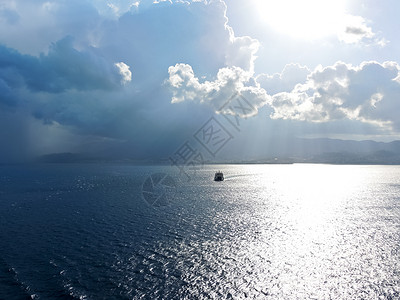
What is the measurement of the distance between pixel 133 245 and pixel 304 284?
1259 inches

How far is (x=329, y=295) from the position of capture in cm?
3416

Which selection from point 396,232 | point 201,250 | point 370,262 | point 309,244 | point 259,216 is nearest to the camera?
point 370,262

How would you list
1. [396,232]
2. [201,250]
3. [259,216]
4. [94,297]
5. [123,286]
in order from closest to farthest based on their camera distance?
[94,297] < [123,286] < [201,250] < [396,232] < [259,216]

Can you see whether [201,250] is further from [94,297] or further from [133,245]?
[94,297]

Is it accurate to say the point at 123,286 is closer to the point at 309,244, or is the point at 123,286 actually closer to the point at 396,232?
the point at 309,244

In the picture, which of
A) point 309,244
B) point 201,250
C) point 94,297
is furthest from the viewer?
point 309,244

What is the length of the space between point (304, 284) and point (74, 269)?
1394 inches

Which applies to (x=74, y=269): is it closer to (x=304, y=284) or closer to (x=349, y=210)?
(x=304, y=284)

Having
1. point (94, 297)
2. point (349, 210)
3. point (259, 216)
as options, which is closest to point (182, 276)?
point (94, 297)

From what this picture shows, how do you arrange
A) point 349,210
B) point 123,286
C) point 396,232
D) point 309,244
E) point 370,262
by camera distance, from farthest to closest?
1. point 349,210
2. point 396,232
3. point 309,244
4. point 370,262
5. point 123,286

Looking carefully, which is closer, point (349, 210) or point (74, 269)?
point (74, 269)

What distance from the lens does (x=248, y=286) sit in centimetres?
3572

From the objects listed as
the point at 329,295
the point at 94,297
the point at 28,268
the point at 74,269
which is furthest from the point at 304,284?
the point at 28,268

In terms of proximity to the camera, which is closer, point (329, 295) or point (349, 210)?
point (329, 295)
